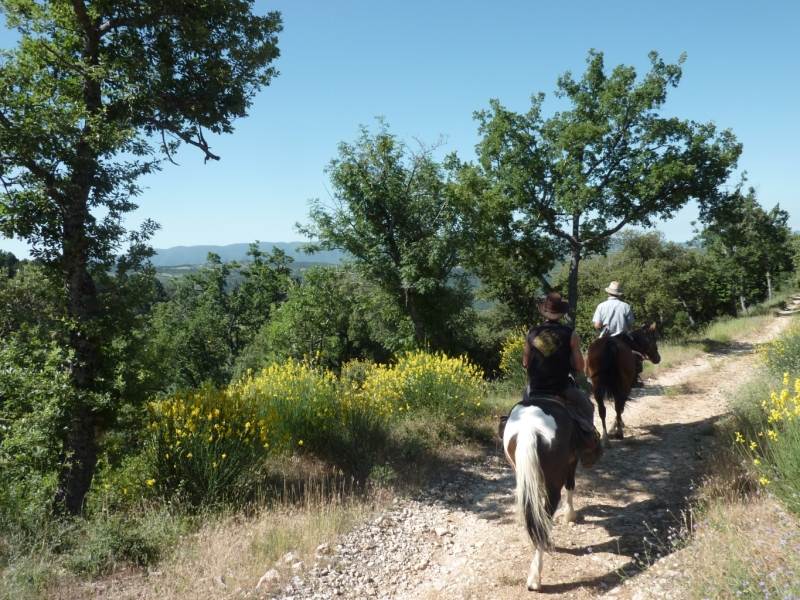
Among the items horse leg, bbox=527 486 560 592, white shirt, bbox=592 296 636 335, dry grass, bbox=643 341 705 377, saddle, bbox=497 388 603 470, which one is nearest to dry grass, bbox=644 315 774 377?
dry grass, bbox=643 341 705 377

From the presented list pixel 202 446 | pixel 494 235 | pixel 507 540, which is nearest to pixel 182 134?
pixel 202 446

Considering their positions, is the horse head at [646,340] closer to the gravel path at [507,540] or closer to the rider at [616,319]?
the rider at [616,319]

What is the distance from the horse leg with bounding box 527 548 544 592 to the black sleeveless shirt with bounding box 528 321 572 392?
1.54 m

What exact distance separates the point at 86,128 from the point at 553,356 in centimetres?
579

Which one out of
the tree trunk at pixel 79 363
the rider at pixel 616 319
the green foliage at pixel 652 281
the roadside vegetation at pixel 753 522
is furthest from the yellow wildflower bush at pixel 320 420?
the green foliage at pixel 652 281

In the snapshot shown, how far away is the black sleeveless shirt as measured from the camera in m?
4.93

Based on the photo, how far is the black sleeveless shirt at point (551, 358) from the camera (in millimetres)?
4934

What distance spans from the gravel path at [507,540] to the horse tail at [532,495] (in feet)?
1.81

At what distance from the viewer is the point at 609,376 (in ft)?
26.2

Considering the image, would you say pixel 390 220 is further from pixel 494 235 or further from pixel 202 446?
pixel 202 446

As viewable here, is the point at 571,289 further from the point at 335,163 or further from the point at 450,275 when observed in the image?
the point at 335,163

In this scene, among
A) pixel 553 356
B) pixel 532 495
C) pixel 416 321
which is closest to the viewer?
pixel 532 495

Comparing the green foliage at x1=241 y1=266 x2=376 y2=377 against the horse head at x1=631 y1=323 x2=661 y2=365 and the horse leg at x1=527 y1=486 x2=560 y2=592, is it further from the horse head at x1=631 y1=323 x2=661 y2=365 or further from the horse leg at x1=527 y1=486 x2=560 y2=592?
the horse leg at x1=527 y1=486 x2=560 y2=592

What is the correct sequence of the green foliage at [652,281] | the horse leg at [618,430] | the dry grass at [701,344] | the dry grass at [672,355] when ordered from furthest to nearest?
1. the green foliage at [652,281]
2. the dry grass at [701,344]
3. the dry grass at [672,355]
4. the horse leg at [618,430]
